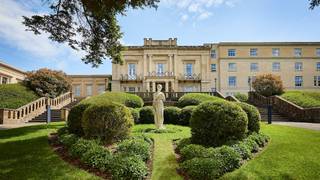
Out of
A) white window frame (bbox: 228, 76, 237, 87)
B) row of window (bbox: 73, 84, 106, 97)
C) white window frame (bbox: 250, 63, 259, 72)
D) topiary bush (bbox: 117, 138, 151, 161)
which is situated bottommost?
topiary bush (bbox: 117, 138, 151, 161)

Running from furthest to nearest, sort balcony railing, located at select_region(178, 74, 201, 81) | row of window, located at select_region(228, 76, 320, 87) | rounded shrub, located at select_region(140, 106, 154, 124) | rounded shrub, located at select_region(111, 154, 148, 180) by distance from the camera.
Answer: row of window, located at select_region(228, 76, 320, 87), balcony railing, located at select_region(178, 74, 201, 81), rounded shrub, located at select_region(140, 106, 154, 124), rounded shrub, located at select_region(111, 154, 148, 180)

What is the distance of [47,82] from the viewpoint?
111 ft

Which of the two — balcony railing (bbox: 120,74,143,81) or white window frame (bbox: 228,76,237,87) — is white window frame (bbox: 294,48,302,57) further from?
balcony railing (bbox: 120,74,143,81)

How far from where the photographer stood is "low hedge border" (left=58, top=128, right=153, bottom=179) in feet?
30.2

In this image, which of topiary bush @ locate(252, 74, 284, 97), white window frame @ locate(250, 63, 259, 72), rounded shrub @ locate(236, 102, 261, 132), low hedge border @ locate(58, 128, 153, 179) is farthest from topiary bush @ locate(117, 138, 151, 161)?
white window frame @ locate(250, 63, 259, 72)

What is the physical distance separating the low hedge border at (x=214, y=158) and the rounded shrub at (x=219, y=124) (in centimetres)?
52

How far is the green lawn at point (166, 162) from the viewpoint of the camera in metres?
9.27

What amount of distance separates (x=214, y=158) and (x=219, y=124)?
78.8 inches

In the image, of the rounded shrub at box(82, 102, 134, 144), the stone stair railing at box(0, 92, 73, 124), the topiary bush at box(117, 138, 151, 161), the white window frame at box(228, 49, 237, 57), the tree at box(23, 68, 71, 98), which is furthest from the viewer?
the white window frame at box(228, 49, 237, 57)

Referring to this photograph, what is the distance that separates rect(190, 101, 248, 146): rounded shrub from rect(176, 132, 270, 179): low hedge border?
0.52 meters

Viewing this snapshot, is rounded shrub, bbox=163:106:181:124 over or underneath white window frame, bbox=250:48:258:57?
underneath

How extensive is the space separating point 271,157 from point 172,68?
41.1m

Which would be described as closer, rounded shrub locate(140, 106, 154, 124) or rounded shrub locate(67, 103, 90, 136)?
rounded shrub locate(67, 103, 90, 136)

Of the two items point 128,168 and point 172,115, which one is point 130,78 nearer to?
point 172,115
